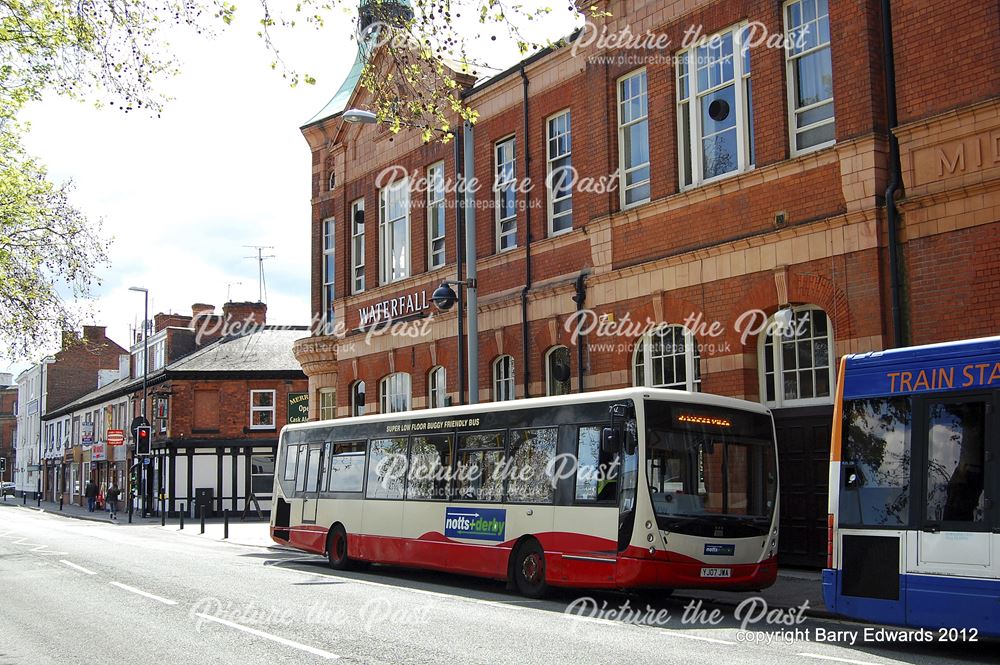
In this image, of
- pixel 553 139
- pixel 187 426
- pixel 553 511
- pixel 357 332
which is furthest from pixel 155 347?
pixel 553 511

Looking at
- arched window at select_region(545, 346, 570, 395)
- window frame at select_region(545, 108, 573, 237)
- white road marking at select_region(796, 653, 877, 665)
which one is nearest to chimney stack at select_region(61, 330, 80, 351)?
arched window at select_region(545, 346, 570, 395)

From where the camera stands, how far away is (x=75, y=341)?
25922 mm

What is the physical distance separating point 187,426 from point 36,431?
43345mm

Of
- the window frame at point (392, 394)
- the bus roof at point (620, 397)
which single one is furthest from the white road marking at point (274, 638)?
the window frame at point (392, 394)

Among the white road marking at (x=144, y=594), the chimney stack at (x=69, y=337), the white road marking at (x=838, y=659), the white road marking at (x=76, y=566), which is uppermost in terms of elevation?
the chimney stack at (x=69, y=337)

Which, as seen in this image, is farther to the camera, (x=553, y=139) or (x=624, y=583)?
(x=553, y=139)

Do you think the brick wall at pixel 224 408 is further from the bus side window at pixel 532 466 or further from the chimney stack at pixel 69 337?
the bus side window at pixel 532 466

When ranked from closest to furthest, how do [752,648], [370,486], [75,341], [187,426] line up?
[752,648] < [370,486] < [75,341] < [187,426]

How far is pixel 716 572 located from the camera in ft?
41.7

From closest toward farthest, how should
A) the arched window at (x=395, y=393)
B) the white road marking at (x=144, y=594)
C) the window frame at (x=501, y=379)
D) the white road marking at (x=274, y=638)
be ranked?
the white road marking at (x=274, y=638)
the white road marking at (x=144, y=594)
the window frame at (x=501, y=379)
the arched window at (x=395, y=393)

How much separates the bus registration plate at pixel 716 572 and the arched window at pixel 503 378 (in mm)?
10630

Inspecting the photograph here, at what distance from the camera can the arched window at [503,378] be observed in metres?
23.1

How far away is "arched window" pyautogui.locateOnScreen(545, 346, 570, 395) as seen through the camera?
830 inches

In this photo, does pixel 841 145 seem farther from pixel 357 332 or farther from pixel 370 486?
pixel 357 332
